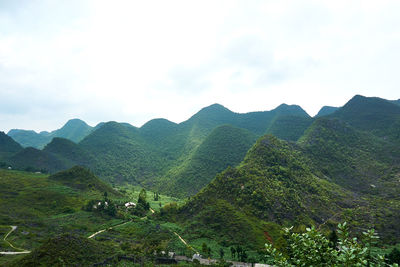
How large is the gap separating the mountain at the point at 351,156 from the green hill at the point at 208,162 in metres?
56.4

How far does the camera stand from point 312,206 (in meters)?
82.5

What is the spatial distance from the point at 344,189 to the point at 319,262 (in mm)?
120159

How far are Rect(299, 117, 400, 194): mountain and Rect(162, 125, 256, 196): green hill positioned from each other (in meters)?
56.4

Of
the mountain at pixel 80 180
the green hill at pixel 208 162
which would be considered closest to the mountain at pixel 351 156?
the green hill at pixel 208 162

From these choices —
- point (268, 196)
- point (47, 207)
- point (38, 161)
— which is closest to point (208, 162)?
point (268, 196)

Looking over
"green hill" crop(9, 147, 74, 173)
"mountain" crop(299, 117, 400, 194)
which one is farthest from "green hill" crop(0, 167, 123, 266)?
"mountain" crop(299, 117, 400, 194)

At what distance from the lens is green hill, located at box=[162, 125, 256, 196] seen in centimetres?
14910

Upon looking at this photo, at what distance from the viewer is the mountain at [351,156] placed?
110562 mm

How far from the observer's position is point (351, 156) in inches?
5143

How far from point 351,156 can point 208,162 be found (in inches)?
3884

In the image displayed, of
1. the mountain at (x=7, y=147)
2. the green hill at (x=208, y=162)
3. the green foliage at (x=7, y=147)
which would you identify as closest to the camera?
the green hill at (x=208, y=162)

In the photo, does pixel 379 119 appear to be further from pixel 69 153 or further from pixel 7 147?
pixel 7 147

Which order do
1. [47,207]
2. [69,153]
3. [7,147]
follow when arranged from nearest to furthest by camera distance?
[47,207] < [7,147] < [69,153]

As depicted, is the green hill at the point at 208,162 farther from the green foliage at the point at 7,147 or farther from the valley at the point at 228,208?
the green foliage at the point at 7,147
